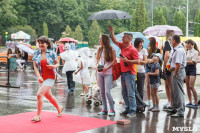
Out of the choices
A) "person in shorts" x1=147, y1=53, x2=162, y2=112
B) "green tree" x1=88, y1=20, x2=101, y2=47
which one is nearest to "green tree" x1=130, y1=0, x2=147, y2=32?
"green tree" x1=88, y1=20, x2=101, y2=47

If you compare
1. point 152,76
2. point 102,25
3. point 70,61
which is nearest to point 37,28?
point 102,25

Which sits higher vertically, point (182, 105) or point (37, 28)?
point (37, 28)

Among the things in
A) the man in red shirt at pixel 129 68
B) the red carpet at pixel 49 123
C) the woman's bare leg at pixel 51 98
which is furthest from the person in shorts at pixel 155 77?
the woman's bare leg at pixel 51 98

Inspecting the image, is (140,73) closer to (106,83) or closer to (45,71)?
(106,83)

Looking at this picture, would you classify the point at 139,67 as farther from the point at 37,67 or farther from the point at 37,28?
the point at 37,28

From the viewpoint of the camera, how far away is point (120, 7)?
260ft

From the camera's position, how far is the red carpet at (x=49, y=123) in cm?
770

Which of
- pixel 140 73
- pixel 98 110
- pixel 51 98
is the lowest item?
pixel 98 110

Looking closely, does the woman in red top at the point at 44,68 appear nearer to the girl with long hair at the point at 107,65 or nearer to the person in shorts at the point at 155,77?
the girl with long hair at the point at 107,65

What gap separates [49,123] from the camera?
329 inches

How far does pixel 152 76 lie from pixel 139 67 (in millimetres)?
579

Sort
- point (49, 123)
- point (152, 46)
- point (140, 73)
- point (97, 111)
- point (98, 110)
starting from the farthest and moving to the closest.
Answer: point (152, 46), point (98, 110), point (97, 111), point (140, 73), point (49, 123)

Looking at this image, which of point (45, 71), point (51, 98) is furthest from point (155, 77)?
point (45, 71)

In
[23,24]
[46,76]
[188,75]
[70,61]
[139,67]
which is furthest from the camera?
[23,24]
